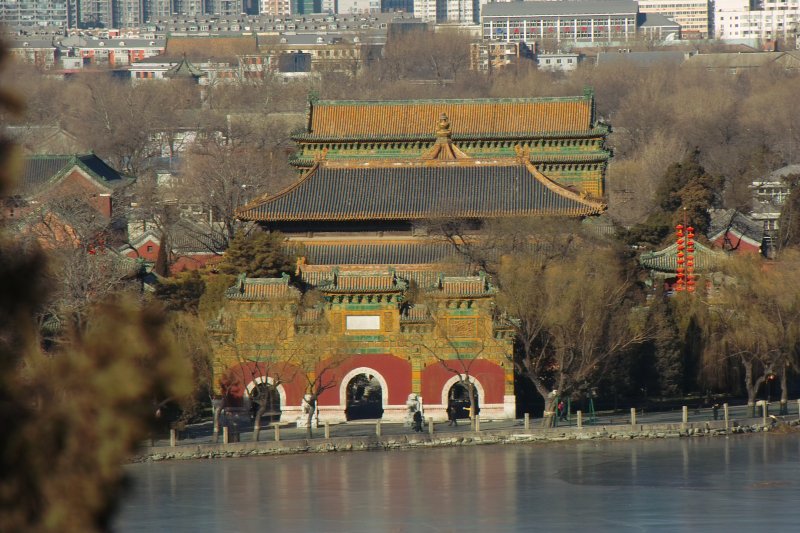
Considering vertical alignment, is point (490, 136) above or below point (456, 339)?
above

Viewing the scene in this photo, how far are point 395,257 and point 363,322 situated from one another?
5258 mm

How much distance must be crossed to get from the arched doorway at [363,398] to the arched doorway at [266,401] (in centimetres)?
144

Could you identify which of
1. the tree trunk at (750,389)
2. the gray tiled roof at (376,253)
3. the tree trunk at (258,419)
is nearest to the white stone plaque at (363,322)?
the tree trunk at (258,419)

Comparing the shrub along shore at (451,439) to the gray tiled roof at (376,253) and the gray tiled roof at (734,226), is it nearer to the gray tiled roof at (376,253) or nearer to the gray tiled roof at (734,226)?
the gray tiled roof at (376,253)

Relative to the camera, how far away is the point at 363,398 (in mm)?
41625

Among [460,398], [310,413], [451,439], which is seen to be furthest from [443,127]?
[451,439]

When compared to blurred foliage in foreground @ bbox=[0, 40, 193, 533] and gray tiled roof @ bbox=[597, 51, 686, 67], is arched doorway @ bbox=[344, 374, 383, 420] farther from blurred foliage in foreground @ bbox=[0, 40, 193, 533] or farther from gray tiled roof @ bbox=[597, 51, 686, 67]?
gray tiled roof @ bbox=[597, 51, 686, 67]

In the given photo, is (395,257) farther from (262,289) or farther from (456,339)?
(456,339)

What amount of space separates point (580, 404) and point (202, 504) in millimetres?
11854

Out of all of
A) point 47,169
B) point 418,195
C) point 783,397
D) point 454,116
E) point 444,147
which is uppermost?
point 454,116

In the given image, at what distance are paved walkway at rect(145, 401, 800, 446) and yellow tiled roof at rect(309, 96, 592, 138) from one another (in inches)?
536

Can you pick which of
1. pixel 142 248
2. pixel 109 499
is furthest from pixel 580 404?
pixel 109 499

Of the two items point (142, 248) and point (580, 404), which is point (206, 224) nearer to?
point (142, 248)

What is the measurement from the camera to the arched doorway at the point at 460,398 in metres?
37.8
